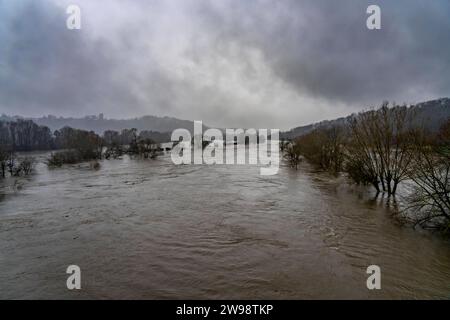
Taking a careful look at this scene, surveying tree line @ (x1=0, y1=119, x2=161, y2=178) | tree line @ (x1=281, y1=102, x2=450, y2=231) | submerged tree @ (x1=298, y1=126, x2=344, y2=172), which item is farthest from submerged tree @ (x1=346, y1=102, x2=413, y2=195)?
tree line @ (x1=0, y1=119, x2=161, y2=178)

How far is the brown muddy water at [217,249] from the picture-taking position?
6094mm

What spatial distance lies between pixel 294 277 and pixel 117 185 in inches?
732

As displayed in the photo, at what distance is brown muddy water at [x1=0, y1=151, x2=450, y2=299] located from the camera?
20.0 feet

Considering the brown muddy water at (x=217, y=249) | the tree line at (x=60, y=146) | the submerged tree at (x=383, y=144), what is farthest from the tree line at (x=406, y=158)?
the tree line at (x=60, y=146)

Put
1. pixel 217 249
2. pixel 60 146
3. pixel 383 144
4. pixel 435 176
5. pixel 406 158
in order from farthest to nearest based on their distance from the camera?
pixel 60 146
pixel 383 144
pixel 406 158
pixel 435 176
pixel 217 249

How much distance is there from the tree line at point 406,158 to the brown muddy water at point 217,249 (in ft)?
4.28

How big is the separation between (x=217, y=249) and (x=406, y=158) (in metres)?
12.1

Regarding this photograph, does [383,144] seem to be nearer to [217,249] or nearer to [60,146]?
[217,249]

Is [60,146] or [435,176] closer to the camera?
[435,176]

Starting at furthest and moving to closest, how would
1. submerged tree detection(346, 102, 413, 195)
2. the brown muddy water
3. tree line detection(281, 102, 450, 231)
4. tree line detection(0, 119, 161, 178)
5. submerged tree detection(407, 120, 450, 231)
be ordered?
→ tree line detection(0, 119, 161, 178)
submerged tree detection(346, 102, 413, 195)
tree line detection(281, 102, 450, 231)
submerged tree detection(407, 120, 450, 231)
the brown muddy water

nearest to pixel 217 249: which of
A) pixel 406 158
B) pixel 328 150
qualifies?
pixel 406 158

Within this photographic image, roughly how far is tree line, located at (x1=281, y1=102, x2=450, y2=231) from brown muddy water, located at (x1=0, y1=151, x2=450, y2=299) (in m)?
1.30

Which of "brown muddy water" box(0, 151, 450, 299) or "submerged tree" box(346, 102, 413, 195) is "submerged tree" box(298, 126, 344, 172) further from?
"brown muddy water" box(0, 151, 450, 299)

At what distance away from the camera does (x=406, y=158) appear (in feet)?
43.9
